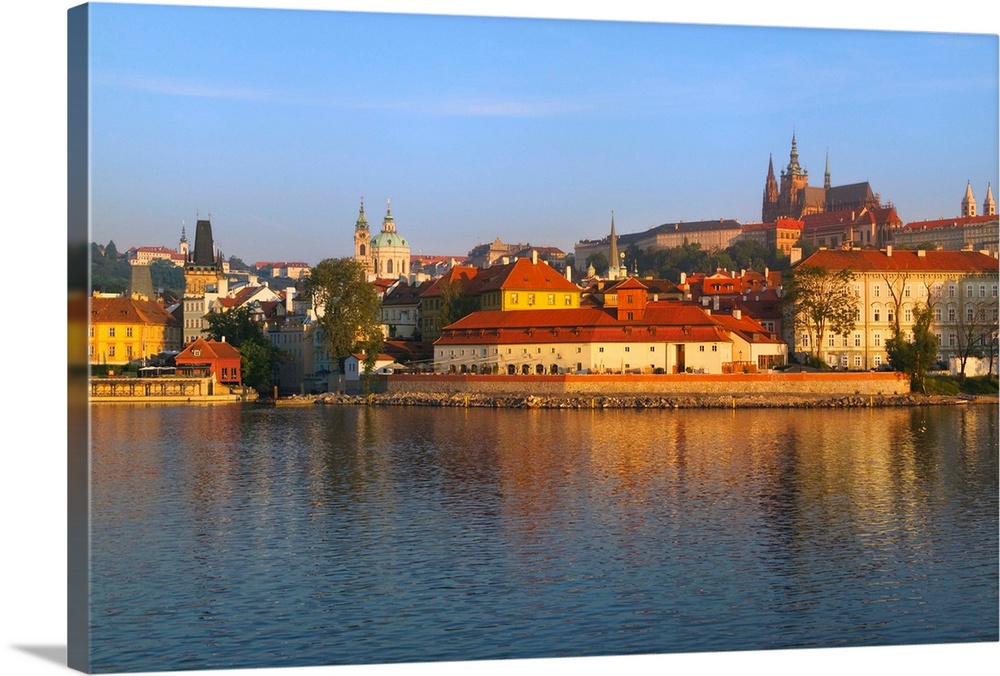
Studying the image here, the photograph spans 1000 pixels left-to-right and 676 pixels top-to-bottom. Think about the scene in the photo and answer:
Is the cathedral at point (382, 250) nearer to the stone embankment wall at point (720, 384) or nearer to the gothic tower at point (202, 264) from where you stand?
the gothic tower at point (202, 264)

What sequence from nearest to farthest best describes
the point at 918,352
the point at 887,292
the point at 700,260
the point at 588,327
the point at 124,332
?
the point at 918,352 → the point at 588,327 → the point at 887,292 → the point at 124,332 → the point at 700,260

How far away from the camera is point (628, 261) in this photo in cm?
11356

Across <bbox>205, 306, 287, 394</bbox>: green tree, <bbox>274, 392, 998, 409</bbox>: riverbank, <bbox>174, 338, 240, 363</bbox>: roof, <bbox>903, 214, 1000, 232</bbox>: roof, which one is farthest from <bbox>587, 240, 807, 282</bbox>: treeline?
<bbox>274, 392, 998, 409</bbox>: riverbank

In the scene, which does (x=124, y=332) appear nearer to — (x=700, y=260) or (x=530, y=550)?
(x=530, y=550)

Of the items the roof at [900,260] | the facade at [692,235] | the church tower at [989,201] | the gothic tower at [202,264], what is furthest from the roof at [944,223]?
the gothic tower at [202,264]

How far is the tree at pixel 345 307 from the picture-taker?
56.0 m

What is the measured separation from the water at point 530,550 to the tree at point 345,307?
2494 centimetres

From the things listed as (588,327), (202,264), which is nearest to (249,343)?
(588,327)

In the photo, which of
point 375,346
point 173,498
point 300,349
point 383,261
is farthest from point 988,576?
point 383,261

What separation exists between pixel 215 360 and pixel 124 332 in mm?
7416

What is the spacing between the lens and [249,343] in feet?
192

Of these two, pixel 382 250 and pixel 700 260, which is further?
pixel 382 250

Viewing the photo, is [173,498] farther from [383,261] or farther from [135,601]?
[383,261]

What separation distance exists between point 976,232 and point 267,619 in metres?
49.9
